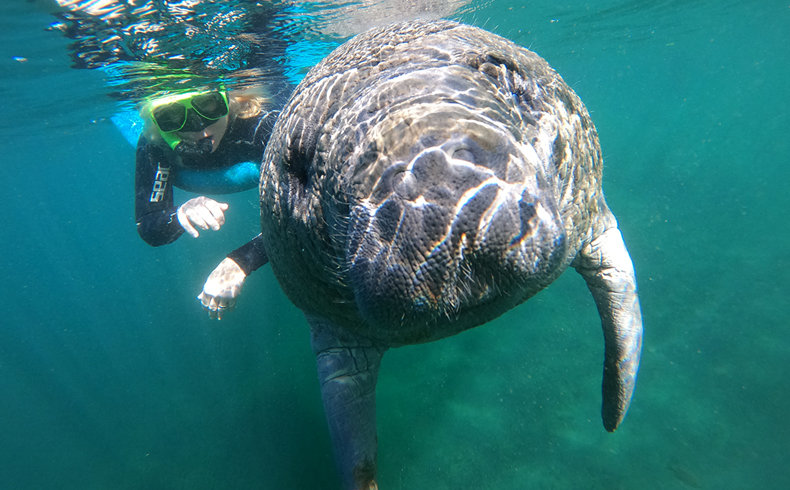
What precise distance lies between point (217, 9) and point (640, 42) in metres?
33.8

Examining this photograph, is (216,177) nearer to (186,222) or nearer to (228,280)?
(186,222)

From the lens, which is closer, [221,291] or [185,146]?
[221,291]

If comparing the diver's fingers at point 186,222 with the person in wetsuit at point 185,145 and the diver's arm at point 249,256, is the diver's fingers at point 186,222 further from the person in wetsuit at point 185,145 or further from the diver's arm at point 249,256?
the diver's arm at point 249,256

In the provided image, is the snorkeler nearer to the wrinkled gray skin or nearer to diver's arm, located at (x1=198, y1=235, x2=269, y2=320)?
diver's arm, located at (x1=198, y1=235, x2=269, y2=320)

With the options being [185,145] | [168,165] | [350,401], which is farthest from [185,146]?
[350,401]

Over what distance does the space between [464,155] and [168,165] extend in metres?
6.40

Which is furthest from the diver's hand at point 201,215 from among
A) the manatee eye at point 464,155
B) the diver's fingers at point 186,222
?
the manatee eye at point 464,155

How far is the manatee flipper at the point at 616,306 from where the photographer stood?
11.3 ft

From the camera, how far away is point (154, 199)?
6078 mm

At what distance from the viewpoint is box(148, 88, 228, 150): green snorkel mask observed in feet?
20.4

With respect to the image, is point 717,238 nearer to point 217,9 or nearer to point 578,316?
point 578,316

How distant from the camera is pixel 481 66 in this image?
190 centimetres

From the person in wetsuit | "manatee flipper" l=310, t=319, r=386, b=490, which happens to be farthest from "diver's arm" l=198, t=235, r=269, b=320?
"manatee flipper" l=310, t=319, r=386, b=490

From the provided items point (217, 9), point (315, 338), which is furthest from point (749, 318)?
point (217, 9)
